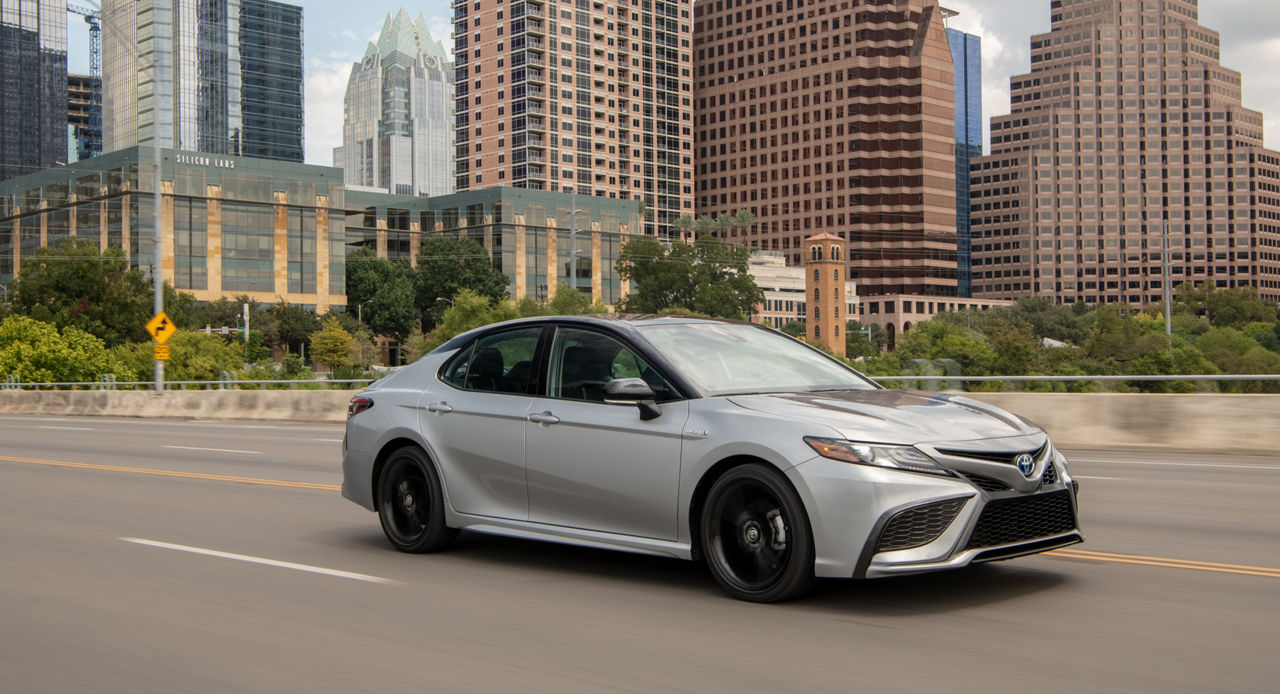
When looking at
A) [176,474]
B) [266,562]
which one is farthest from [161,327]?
[266,562]

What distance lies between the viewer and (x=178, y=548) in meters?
8.88

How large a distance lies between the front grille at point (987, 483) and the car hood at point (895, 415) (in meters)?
0.20

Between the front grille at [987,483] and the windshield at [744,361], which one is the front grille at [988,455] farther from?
the windshield at [744,361]

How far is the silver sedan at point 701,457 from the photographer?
19.1ft

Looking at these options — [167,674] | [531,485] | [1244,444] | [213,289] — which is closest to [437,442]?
[531,485]

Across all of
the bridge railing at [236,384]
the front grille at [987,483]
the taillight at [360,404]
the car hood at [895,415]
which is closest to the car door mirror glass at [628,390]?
the car hood at [895,415]

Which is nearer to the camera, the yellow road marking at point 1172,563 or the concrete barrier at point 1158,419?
the yellow road marking at point 1172,563

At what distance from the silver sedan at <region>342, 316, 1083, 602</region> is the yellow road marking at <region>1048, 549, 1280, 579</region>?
154 centimetres

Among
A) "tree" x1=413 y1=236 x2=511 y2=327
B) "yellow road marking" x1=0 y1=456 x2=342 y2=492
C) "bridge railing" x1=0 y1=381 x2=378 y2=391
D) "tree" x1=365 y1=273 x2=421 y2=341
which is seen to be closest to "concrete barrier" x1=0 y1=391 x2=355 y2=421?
"bridge railing" x1=0 y1=381 x2=378 y2=391

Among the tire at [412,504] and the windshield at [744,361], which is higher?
the windshield at [744,361]

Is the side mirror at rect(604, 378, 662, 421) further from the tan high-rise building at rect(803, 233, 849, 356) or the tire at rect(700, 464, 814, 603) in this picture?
the tan high-rise building at rect(803, 233, 849, 356)

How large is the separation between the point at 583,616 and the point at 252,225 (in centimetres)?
11910

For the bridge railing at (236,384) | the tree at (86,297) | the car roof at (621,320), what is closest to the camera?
the car roof at (621,320)

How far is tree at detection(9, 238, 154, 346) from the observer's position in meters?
80.8
